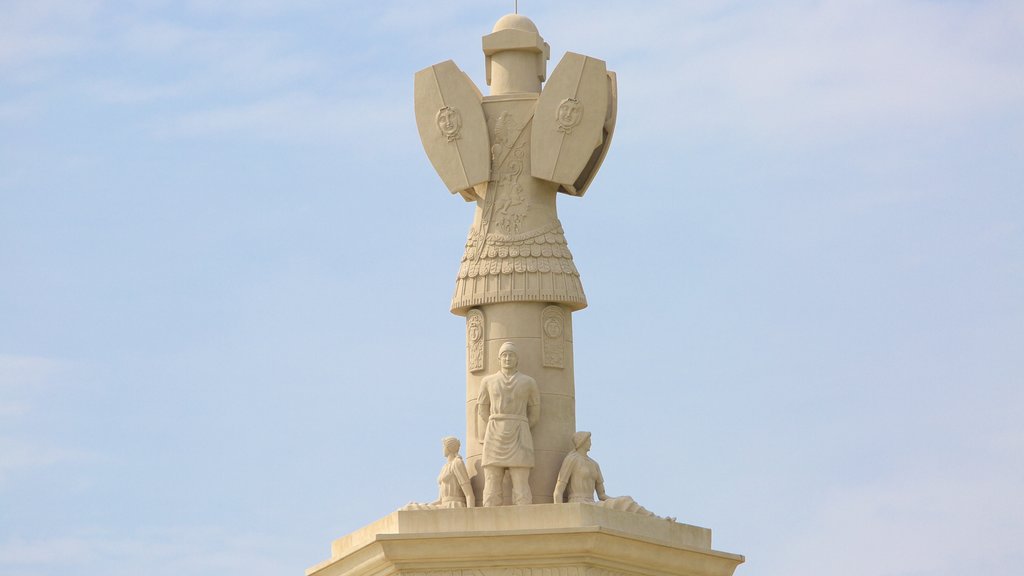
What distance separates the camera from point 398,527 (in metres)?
36.4

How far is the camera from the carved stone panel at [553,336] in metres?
38.1

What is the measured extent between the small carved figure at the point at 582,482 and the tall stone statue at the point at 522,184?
0.41m

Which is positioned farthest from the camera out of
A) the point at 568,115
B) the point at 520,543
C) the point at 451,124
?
the point at 451,124

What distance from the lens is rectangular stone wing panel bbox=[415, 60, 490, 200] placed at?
38.9 meters

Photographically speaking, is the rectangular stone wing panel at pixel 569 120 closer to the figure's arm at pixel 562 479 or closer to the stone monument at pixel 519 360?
the stone monument at pixel 519 360

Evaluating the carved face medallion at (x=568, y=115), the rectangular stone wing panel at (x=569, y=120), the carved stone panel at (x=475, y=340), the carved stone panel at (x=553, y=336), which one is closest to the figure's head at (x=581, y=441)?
the carved stone panel at (x=553, y=336)

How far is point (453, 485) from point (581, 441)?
5.95ft

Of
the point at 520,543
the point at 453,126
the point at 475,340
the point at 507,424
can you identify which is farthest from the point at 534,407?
the point at 453,126

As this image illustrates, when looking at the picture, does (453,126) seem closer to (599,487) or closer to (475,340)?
(475,340)

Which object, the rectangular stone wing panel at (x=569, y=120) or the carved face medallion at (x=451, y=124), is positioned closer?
the rectangular stone wing panel at (x=569, y=120)

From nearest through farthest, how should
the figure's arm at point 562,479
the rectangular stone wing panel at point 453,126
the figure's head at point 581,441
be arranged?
1. the figure's arm at point 562,479
2. the figure's head at point 581,441
3. the rectangular stone wing panel at point 453,126

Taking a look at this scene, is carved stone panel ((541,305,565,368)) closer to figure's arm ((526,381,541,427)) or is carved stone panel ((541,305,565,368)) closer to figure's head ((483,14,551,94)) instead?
figure's arm ((526,381,541,427))

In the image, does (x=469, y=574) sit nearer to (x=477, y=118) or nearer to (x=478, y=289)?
(x=478, y=289)

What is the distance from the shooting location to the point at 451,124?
128 ft
